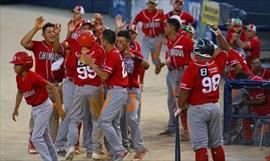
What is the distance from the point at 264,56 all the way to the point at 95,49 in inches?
269

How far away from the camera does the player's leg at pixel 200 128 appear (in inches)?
384

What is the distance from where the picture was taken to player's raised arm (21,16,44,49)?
36.2 ft

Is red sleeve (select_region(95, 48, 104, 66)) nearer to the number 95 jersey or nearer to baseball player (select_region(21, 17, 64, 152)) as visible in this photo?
the number 95 jersey

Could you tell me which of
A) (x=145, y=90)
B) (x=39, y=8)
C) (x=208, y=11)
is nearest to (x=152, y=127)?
(x=145, y=90)

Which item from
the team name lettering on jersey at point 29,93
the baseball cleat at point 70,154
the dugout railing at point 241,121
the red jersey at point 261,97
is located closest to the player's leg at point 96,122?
the baseball cleat at point 70,154

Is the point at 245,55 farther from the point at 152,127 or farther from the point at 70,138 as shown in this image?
the point at 70,138

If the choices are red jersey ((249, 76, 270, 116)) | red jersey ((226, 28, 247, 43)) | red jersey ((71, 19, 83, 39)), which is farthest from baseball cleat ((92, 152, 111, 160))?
red jersey ((226, 28, 247, 43))

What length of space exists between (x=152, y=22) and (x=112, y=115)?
5758 mm

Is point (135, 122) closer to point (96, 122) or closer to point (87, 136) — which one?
point (96, 122)

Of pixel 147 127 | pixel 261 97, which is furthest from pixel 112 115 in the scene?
pixel 147 127

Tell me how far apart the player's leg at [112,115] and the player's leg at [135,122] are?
492mm

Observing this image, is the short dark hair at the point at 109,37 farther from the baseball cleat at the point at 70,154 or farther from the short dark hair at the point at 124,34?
the baseball cleat at the point at 70,154

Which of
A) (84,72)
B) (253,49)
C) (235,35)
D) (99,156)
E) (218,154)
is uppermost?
(235,35)

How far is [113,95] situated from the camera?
35.7 feet
